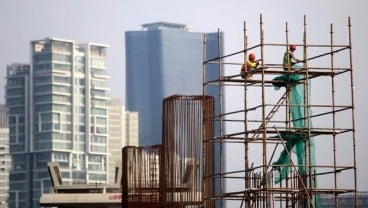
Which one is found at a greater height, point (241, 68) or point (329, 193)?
point (241, 68)

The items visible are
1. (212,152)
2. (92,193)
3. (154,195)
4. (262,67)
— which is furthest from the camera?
(92,193)

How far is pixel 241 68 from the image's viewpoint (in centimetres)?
3406

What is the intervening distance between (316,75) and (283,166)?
7.85 feet

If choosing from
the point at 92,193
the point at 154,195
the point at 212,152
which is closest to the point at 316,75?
the point at 212,152

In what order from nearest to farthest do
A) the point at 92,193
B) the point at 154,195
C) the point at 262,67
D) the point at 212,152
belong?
1. the point at 262,67
2. the point at 212,152
3. the point at 154,195
4. the point at 92,193

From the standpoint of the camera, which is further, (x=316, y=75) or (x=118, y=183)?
(x=118, y=183)

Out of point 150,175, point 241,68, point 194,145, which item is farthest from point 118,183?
point 241,68

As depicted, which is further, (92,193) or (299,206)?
(92,193)

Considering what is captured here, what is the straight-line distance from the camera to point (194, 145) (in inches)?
1609

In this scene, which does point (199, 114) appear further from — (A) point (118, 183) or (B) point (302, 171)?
(A) point (118, 183)

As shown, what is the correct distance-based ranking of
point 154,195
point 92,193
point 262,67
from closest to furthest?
point 262,67 < point 154,195 < point 92,193

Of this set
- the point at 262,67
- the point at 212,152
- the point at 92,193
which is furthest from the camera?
the point at 92,193

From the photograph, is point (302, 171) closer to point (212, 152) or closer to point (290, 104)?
point (290, 104)

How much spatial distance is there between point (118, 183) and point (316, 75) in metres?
22.5
